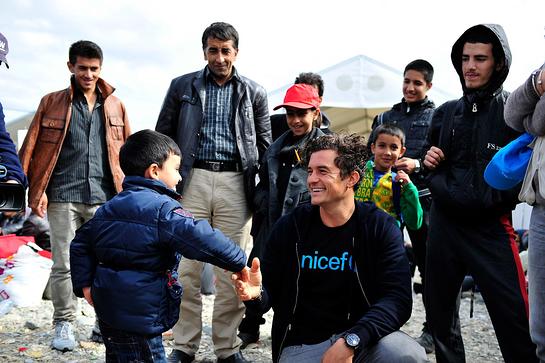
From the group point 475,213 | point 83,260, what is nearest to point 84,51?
point 83,260

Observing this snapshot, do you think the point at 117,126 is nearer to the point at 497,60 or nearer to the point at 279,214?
the point at 279,214

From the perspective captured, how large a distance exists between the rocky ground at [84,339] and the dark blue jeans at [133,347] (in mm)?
1416

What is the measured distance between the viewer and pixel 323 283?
8.66 ft

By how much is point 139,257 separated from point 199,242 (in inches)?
12.6

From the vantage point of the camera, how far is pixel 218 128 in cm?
393

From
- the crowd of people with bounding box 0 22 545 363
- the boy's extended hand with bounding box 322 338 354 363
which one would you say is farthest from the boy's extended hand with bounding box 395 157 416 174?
the boy's extended hand with bounding box 322 338 354 363

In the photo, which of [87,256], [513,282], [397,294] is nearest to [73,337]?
[87,256]

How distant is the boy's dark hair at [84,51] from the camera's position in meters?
4.20

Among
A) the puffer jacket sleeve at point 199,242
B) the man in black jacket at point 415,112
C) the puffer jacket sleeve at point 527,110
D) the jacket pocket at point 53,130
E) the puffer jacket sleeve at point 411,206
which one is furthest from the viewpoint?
the man in black jacket at point 415,112

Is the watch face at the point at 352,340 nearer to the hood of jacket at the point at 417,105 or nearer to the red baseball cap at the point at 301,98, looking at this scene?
the red baseball cap at the point at 301,98

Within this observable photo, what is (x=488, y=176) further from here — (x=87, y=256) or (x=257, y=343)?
(x=257, y=343)

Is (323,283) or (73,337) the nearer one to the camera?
(323,283)

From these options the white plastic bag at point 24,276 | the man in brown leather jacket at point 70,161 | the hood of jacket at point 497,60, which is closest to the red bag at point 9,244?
the white plastic bag at point 24,276

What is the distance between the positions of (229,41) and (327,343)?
2322 mm
